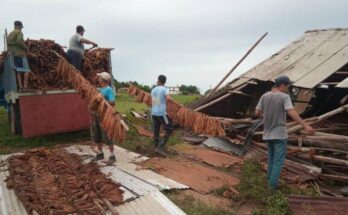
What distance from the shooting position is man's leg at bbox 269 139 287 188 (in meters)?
6.57

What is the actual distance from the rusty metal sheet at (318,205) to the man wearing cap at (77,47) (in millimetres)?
6472

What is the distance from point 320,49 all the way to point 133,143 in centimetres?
648

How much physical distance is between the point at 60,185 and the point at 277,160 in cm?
354

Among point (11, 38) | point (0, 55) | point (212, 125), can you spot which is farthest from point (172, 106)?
point (0, 55)

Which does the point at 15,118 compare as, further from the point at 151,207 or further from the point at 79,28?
the point at 151,207

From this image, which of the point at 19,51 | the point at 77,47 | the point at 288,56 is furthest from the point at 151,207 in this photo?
the point at 288,56

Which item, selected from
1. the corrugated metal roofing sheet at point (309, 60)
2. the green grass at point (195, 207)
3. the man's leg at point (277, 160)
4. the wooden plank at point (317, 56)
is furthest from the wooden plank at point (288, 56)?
the green grass at point (195, 207)

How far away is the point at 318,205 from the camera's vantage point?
5945mm

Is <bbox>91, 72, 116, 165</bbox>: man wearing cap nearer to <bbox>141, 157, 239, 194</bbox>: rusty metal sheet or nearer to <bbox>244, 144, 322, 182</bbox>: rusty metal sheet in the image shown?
<bbox>141, 157, 239, 194</bbox>: rusty metal sheet

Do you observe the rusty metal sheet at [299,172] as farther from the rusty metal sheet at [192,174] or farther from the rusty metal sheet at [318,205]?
the rusty metal sheet at [318,205]

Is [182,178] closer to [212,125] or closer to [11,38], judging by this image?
[212,125]

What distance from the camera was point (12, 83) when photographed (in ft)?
32.4

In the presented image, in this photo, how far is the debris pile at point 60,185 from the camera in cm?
565

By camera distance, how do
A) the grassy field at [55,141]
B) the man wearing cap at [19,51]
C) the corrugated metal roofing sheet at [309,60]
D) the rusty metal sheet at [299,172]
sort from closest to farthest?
the rusty metal sheet at [299,172] → the man wearing cap at [19,51] → the grassy field at [55,141] → the corrugated metal roofing sheet at [309,60]
